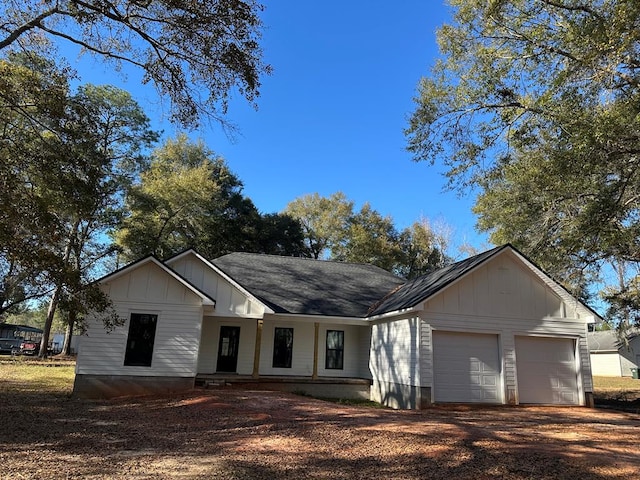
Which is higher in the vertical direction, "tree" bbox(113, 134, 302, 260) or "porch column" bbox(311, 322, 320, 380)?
"tree" bbox(113, 134, 302, 260)

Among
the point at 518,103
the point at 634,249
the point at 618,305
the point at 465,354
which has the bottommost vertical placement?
the point at 465,354

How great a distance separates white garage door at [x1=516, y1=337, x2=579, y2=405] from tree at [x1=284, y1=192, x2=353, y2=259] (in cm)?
2811

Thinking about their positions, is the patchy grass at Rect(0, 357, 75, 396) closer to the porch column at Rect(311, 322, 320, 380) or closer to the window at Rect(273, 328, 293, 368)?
the window at Rect(273, 328, 293, 368)

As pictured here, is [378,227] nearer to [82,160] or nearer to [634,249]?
[634,249]

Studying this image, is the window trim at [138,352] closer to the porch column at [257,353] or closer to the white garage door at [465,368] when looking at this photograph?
the porch column at [257,353]

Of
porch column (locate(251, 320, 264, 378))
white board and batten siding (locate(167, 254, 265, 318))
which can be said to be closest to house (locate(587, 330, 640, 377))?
porch column (locate(251, 320, 264, 378))

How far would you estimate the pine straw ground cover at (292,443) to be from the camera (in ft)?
17.5

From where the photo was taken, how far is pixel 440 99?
498 inches

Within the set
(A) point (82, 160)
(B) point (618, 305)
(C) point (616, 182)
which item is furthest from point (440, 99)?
(B) point (618, 305)

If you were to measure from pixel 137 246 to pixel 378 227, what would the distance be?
70.0 feet

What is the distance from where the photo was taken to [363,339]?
16.8 m

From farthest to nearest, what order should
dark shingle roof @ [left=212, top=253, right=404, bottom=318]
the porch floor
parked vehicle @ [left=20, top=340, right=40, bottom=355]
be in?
parked vehicle @ [left=20, top=340, right=40, bottom=355] → dark shingle roof @ [left=212, top=253, right=404, bottom=318] → the porch floor

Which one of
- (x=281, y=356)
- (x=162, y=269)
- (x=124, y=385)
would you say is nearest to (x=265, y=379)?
(x=281, y=356)

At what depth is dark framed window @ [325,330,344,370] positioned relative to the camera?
53.8 ft
